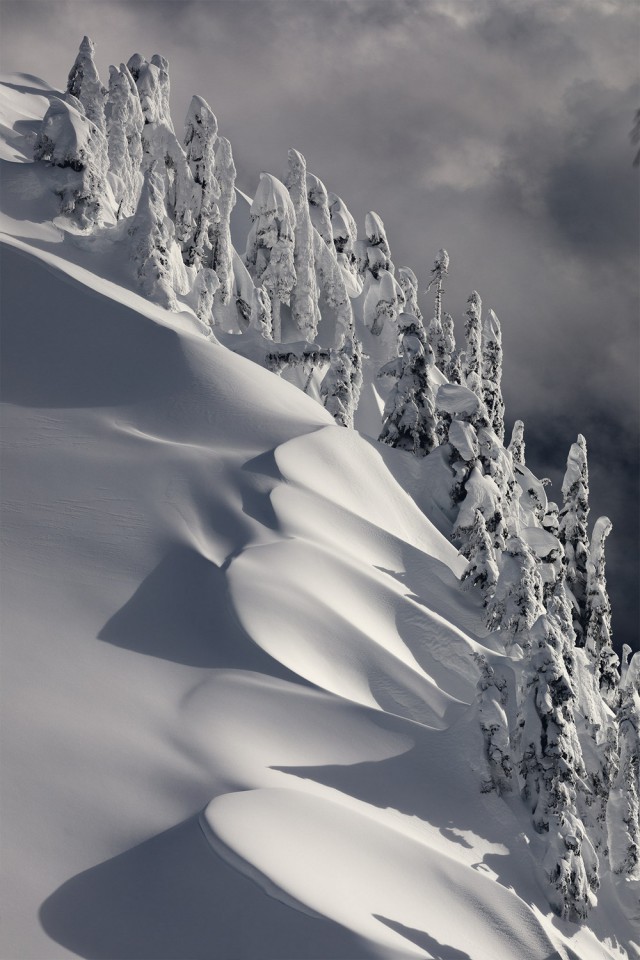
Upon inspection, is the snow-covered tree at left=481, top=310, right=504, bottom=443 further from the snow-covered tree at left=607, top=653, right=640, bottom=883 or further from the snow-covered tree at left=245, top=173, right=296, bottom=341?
the snow-covered tree at left=607, top=653, right=640, bottom=883

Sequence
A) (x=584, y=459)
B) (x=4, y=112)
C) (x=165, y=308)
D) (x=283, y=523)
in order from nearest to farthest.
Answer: (x=283, y=523) < (x=165, y=308) < (x=4, y=112) < (x=584, y=459)

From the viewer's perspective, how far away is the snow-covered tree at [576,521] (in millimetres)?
47156

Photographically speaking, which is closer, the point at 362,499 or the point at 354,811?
the point at 354,811

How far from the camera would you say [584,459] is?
4869 cm

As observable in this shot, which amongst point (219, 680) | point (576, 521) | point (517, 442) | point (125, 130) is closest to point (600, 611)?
point (576, 521)

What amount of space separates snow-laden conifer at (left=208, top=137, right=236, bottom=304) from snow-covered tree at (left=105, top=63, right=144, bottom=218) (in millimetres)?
5193

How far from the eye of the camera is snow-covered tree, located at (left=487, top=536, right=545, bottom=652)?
77.3ft

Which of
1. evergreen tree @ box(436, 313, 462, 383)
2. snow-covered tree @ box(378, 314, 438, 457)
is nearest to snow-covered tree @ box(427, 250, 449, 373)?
evergreen tree @ box(436, 313, 462, 383)

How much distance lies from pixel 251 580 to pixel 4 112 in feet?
121

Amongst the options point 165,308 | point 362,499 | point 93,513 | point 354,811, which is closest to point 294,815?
point 354,811

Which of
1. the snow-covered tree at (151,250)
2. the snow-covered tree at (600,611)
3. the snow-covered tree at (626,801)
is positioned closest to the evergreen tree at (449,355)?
the snow-covered tree at (600,611)

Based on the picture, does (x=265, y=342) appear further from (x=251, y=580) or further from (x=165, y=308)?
(x=251, y=580)

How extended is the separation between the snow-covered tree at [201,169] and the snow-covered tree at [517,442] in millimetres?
24568

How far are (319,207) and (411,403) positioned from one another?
35702 mm
